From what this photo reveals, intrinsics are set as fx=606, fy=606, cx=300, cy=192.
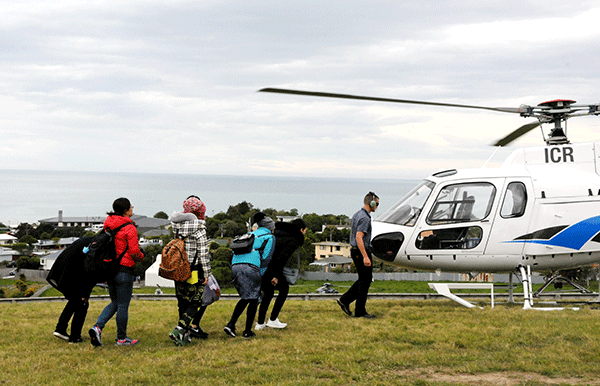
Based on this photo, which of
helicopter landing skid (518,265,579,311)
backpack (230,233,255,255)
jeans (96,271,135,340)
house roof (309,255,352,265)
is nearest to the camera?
jeans (96,271,135,340)

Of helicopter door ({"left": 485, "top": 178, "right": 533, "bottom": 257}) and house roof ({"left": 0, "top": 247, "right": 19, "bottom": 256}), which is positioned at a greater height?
helicopter door ({"left": 485, "top": 178, "right": 533, "bottom": 257})

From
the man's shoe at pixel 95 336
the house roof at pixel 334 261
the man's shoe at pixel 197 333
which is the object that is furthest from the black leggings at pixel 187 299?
the house roof at pixel 334 261

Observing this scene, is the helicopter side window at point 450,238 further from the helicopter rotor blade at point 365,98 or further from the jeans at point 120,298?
the jeans at point 120,298

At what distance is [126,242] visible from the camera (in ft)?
23.5

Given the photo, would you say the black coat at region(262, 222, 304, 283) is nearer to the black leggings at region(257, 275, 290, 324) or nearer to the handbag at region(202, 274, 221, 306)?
the black leggings at region(257, 275, 290, 324)

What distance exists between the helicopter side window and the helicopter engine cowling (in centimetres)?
32

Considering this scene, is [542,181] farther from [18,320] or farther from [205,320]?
[18,320]

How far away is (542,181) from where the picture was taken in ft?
34.1

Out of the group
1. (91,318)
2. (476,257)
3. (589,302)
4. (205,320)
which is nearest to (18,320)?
(91,318)


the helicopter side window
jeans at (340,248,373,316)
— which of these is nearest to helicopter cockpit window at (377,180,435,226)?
the helicopter side window

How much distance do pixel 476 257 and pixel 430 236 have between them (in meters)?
0.86

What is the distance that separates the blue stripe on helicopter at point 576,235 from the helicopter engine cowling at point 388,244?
6.42 ft

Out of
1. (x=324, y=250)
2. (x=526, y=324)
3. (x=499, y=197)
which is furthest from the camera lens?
(x=324, y=250)

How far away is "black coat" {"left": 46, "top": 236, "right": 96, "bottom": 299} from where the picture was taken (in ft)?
24.3
